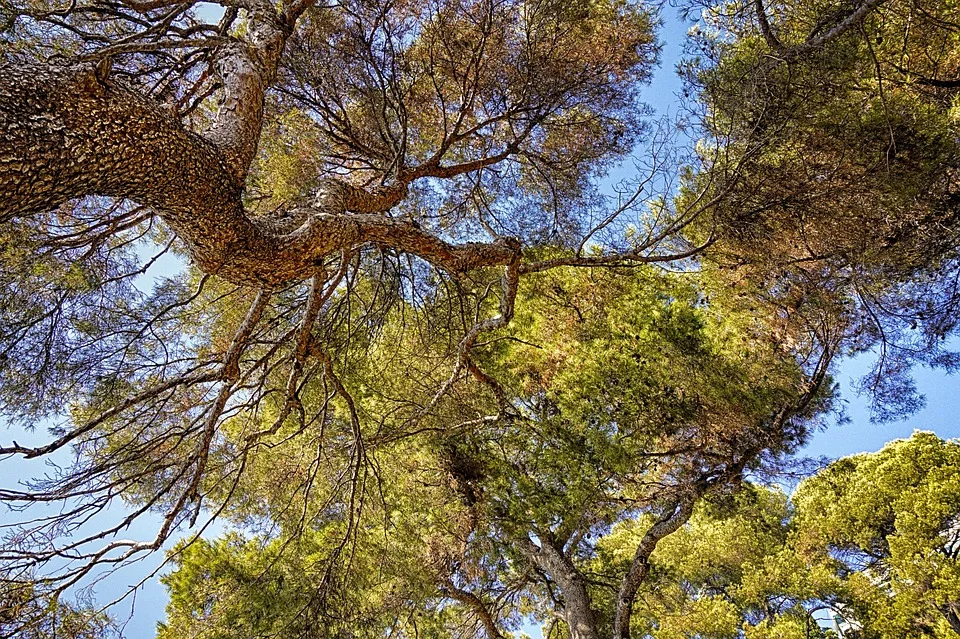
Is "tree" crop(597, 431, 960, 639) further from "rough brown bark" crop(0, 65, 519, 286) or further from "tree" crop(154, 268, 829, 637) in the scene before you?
"rough brown bark" crop(0, 65, 519, 286)

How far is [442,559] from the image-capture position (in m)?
4.54

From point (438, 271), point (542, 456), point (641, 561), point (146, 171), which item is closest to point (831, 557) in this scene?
point (641, 561)

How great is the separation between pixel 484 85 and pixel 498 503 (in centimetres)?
305

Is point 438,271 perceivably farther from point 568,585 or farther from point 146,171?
point 568,585

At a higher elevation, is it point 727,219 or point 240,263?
point 727,219

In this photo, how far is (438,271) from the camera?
12.0 feet

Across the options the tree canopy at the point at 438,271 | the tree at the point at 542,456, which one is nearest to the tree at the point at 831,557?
the tree canopy at the point at 438,271

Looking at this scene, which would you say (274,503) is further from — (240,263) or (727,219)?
(727,219)

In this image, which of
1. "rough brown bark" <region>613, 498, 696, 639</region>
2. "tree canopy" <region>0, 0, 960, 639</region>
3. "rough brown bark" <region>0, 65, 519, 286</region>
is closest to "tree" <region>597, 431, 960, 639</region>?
"tree canopy" <region>0, 0, 960, 639</region>

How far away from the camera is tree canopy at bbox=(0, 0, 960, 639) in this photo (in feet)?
6.91

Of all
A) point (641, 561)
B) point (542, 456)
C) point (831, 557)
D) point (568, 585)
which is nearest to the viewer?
point (542, 456)

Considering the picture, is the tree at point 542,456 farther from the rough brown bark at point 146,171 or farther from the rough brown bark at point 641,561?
the rough brown bark at point 146,171

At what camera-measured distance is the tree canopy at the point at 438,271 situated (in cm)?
211

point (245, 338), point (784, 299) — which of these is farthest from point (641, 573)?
point (245, 338)
